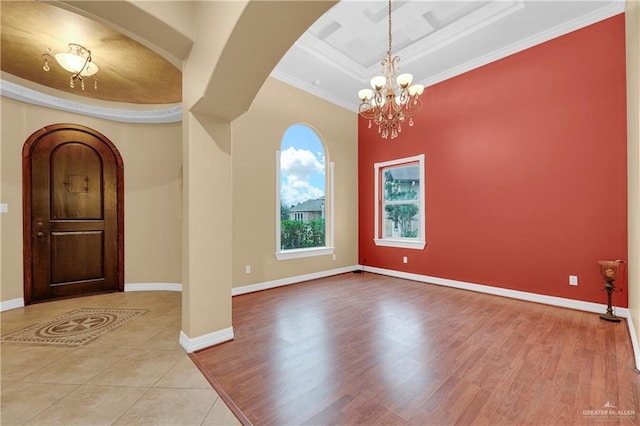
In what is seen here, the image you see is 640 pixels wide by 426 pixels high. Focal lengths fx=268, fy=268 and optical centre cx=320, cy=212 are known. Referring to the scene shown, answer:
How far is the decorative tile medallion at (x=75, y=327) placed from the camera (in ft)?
8.16

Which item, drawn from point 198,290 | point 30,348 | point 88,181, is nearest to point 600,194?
point 198,290

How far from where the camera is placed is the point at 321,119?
510cm

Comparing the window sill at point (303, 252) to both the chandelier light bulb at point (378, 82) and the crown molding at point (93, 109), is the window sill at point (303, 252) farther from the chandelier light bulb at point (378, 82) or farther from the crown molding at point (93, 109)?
the chandelier light bulb at point (378, 82)

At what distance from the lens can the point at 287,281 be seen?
450cm

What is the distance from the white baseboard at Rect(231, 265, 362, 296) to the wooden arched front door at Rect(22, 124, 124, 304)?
1907mm

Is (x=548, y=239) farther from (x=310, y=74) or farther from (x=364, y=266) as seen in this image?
(x=310, y=74)

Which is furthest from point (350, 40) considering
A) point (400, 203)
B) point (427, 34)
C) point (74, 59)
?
point (74, 59)

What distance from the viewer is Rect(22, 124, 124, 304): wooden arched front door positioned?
3.55 m

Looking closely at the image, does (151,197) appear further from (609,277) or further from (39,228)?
(609,277)

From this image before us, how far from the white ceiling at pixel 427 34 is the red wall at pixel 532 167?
0.60 ft

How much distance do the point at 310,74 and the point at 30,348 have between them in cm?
471

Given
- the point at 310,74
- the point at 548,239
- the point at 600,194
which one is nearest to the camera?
the point at 600,194

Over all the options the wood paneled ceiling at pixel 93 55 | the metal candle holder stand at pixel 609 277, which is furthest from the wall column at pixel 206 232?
the metal candle holder stand at pixel 609 277

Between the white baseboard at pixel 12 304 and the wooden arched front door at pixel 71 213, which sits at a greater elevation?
the wooden arched front door at pixel 71 213
